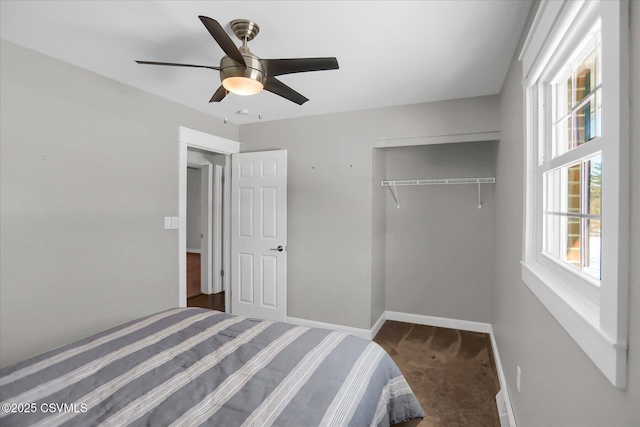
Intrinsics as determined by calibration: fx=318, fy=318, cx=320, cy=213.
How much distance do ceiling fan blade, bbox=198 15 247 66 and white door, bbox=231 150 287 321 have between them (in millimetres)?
1918

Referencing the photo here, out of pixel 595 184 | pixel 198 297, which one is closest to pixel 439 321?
pixel 595 184

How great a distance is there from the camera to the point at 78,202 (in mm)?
2332

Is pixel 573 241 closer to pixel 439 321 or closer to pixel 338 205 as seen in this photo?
pixel 338 205

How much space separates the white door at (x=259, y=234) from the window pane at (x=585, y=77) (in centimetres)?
266

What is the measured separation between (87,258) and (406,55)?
2.73 m

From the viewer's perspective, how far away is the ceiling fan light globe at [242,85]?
5.54 feet

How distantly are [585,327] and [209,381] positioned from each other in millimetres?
1289

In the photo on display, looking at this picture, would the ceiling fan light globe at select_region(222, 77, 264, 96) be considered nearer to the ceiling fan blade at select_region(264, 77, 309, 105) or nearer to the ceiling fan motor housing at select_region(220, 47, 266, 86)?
the ceiling fan motor housing at select_region(220, 47, 266, 86)

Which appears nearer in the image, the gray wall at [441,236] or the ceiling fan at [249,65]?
the ceiling fan at [249,65]

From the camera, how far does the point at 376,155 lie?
337 centimetres

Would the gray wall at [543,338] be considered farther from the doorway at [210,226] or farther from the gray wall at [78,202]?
the doorway at [210,226]

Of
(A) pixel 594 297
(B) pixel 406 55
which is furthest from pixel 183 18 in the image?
(A) pixel 594 297

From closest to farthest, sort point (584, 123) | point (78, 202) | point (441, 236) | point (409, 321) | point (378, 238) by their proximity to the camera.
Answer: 1. point (584, 123)
2. point (78, 202)
3. point (378, 238)
4. point (441, 236)
5. point (409, 321)

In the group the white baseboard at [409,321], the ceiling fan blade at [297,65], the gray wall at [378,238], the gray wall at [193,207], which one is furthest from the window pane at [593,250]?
the gray wall at [193,207]
